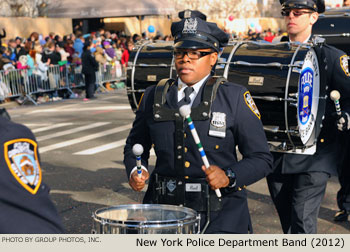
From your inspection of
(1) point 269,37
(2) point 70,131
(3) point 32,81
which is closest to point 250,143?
(2) point 70,131

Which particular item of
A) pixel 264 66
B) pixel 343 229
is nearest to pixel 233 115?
pixel 264 66

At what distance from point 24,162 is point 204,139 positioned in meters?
1.60

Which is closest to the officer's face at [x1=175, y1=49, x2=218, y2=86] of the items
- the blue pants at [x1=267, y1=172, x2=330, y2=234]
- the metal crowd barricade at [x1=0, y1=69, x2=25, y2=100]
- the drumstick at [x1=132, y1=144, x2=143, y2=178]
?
the drumstick at [x1=132, y1=144, x2=143, y2=178]

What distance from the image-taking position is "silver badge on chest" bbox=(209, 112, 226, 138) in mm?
3406

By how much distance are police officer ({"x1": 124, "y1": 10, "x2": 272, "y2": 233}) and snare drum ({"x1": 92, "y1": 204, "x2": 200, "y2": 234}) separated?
31 centimetres

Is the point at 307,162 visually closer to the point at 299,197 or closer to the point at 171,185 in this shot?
the point at 299,197

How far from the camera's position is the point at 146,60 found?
6711 millimetres

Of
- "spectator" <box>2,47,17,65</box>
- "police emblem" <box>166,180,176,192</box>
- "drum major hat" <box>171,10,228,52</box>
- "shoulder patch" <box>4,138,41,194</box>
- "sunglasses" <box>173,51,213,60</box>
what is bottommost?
"spectator" <box>2,47,17,65</box>

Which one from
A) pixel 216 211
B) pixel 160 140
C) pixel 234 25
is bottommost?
pixel 234 25

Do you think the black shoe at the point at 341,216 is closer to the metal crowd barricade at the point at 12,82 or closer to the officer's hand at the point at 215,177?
the officer's hand at the point at 215,177

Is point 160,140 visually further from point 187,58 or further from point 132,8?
point 132,8

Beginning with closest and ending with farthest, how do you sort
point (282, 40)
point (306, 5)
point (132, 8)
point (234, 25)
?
point (306, 5) → point (282, 40) → point (132, 8) → point (234, 25)

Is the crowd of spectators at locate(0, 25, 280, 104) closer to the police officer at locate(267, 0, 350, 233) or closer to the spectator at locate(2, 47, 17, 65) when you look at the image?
the spectator at locate(2, 47, 17, 65)

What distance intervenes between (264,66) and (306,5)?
569mm
